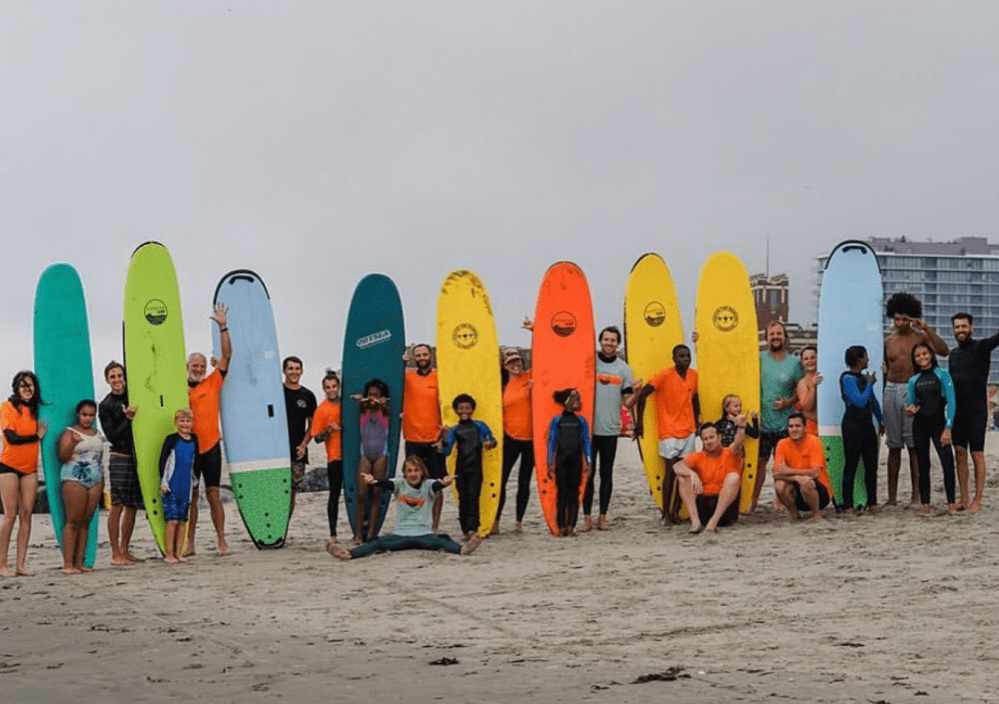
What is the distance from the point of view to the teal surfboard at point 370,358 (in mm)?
10688

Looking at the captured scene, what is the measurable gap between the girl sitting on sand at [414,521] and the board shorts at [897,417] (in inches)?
125

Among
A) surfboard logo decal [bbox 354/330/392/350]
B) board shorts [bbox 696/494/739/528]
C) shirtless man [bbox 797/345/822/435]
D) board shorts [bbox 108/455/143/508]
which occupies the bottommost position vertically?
board shorts [bbox 696/494/739/528]

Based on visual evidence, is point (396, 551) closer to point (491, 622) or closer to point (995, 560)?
point (491, 622)

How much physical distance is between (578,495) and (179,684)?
4944 mm

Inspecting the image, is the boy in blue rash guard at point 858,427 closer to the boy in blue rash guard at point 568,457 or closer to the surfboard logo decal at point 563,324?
the boy in blue rash guard at point 568,457

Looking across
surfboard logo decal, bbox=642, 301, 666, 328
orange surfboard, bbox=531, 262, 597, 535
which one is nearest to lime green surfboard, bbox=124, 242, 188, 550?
orange surfboard, bbox=531, 262, 597, 535

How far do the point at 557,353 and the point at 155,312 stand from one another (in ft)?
10.2

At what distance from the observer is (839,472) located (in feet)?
36.0

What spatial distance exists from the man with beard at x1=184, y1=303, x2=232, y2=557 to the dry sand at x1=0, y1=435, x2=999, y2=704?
303 mm

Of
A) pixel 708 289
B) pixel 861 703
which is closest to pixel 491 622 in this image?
pixel 861 703

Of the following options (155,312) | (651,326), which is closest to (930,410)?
(651,326)

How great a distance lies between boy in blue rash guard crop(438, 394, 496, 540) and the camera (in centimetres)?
1037

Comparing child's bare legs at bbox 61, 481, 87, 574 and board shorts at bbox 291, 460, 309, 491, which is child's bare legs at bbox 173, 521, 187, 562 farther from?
board shorts at bbox 291, 460, 309, 491

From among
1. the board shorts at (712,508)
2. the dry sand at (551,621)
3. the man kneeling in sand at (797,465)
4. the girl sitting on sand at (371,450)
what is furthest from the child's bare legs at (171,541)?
the man kneeling in sand at (797,465)
